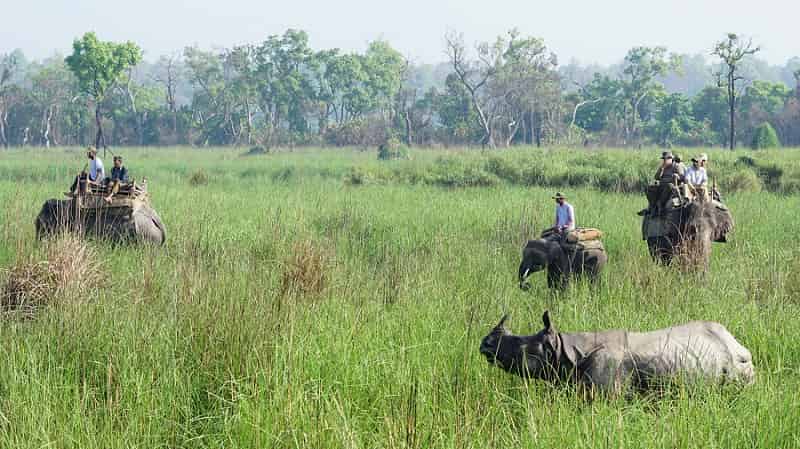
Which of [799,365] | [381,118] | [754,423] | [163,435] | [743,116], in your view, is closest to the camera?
[754,423]

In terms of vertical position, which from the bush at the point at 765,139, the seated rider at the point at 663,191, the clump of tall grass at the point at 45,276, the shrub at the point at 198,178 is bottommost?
the clump of tall grass at the point at 45,276

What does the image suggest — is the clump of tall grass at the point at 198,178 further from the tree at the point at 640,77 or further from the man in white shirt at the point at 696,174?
the tree at the point at 640,77

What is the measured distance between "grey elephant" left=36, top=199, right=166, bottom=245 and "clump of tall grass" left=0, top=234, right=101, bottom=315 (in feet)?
9.56

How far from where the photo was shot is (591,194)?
52.5 feet

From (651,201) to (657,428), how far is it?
5146mm

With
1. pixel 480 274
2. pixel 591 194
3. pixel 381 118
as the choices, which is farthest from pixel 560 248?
pixel 381 118

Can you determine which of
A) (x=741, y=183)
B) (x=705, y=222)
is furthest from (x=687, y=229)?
(x=741, y=183)

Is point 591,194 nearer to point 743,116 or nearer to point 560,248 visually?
point 560,248

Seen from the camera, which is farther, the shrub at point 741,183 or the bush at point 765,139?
the bush at point 765,139

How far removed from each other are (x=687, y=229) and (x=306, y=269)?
13.0ft

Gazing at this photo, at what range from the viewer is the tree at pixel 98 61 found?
110 feet

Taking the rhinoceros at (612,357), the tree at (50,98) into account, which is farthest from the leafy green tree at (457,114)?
the rhinoceros at (612,357)

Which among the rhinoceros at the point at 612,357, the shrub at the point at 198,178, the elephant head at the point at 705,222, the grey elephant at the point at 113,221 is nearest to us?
the rhinoceros at the point at 612,357

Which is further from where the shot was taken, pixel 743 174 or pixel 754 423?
pixel 743 174
